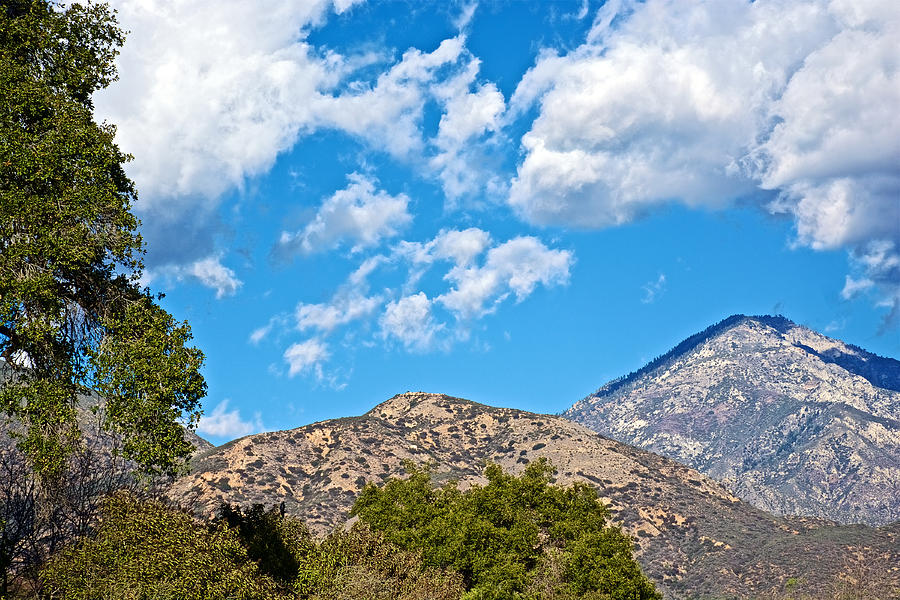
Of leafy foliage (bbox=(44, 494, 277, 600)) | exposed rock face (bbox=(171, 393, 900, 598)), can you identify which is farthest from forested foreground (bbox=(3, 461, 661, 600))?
exposed rock face (bbox=(171, 393, 900, 598))

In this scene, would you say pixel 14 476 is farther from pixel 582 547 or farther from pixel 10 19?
pixel 582 547

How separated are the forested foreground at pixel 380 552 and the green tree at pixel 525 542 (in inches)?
2.8

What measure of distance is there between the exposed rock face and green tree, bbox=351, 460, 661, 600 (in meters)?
62.1

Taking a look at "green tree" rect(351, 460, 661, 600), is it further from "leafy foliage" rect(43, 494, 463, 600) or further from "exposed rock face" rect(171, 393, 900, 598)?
"exposed rock face" rect(171, 393, 900, 598)

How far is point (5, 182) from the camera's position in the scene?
21.0m

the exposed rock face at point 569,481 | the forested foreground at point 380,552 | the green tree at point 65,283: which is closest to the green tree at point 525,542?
the forested foreground at point 380,552

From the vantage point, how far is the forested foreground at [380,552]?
2677 cm

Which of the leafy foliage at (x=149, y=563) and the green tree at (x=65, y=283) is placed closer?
the green tree at (x=65, y=283)

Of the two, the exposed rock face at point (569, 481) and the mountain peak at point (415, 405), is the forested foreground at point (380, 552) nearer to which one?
the exposed rock face at point (569, 481)

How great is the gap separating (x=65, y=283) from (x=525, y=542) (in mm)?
33441

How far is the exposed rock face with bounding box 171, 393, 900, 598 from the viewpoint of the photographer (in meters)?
122

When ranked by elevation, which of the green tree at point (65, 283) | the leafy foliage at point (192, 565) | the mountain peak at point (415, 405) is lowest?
the leafy foliage at point (192, 565)

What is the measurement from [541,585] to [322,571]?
15.6 meters

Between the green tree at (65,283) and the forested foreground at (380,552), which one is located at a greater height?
the green tree at (65,283)
